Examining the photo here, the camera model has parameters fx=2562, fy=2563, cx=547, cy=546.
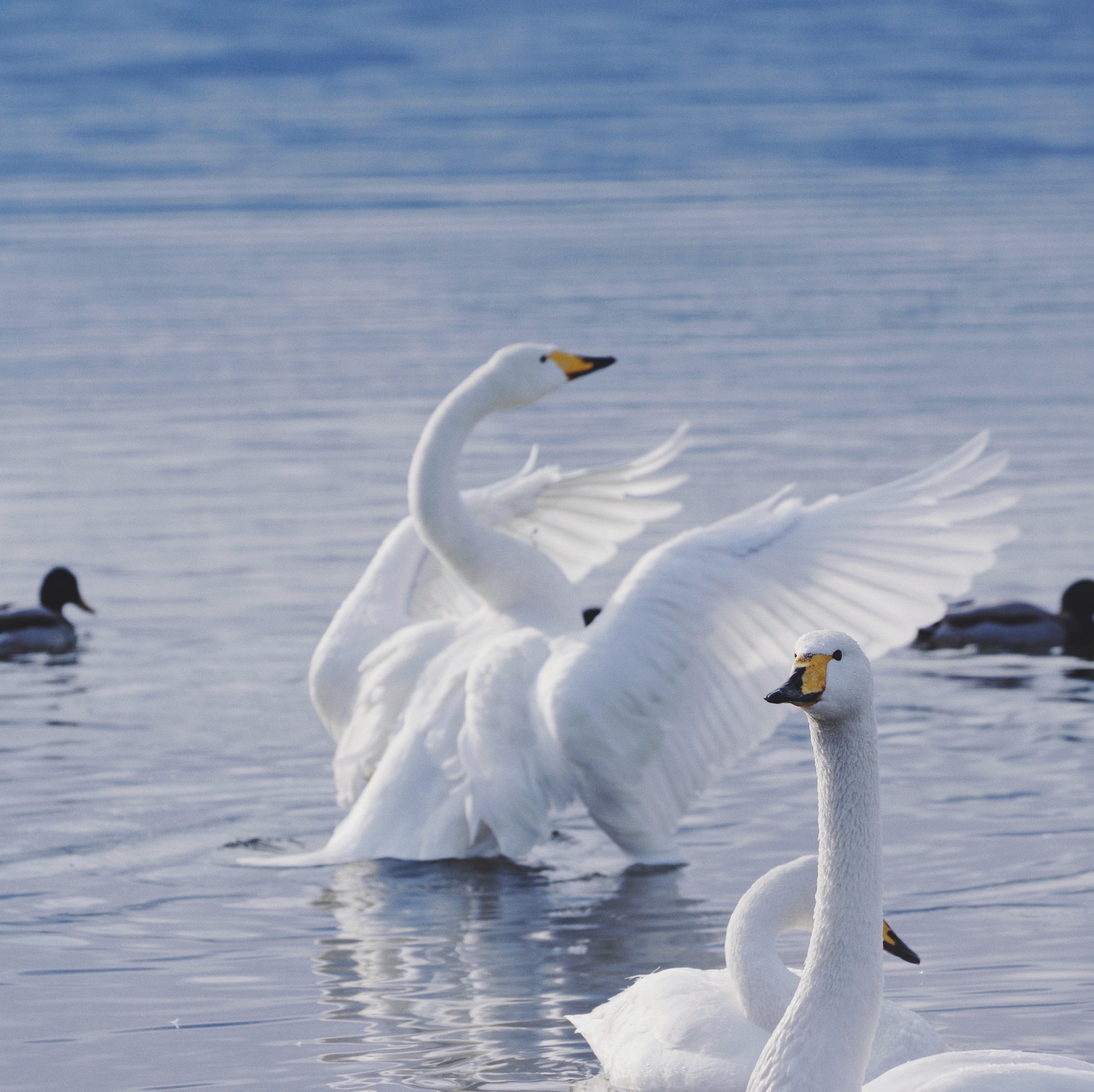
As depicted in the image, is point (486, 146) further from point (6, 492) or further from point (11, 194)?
point (6, 492)

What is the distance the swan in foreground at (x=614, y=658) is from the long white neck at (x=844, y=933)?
3.23 meters

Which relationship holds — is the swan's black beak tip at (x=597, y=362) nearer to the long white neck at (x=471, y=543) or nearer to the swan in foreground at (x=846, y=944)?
Answer: the long white neck at (x=471, y=543)

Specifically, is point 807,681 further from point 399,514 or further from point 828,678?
point 399,514

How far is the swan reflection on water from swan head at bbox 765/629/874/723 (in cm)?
201

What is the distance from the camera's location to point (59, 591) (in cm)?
1357

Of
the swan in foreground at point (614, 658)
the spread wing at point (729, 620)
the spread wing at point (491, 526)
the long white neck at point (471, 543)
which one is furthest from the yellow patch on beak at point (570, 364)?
the spread wing at point (729, 620)

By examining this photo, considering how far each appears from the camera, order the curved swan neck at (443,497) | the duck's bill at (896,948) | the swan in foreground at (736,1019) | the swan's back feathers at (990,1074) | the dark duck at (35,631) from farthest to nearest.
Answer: the dark duck at (35,631) < the curved swan neck at (443,497) < the duck's bill at (896,948) < the swan in foreground at (736,1019) < the swan's back feathers at (990,1074)

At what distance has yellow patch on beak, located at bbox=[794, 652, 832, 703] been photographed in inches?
204

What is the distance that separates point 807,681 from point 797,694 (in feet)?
0.19

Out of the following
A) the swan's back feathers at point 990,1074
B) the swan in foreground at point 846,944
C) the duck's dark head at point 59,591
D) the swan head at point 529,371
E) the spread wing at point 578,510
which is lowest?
the swan's back feathers at point 990,1074

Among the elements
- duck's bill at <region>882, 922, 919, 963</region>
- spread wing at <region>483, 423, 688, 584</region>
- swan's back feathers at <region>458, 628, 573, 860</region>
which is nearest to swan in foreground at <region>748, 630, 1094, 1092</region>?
duck's bill at <region>882, 922, 919, 963</region>

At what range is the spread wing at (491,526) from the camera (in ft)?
32.1

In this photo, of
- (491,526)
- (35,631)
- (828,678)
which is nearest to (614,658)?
(491,526)

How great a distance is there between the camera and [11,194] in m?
51.2
